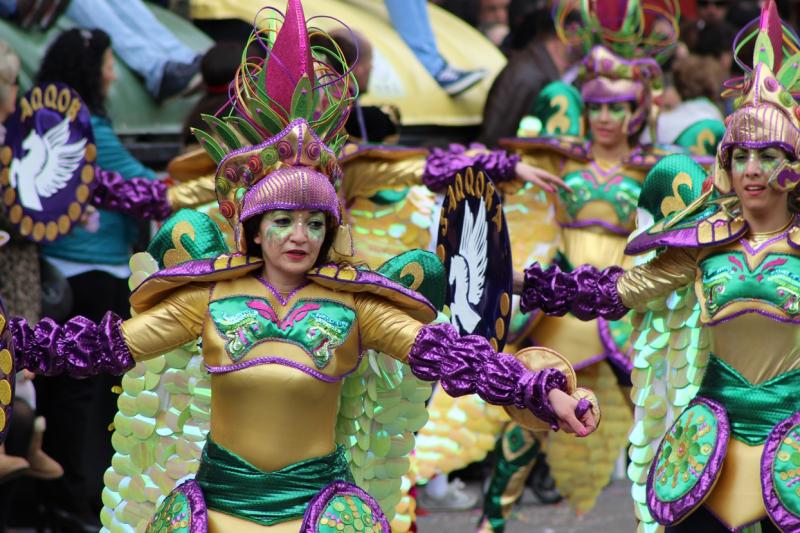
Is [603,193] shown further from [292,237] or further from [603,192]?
[292,237]

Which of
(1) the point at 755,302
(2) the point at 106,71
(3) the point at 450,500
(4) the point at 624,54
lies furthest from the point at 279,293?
(3) the point at 450,500

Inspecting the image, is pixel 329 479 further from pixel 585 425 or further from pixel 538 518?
pixel 538 518

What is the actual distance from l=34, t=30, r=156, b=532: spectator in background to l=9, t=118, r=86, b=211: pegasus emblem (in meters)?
0.46

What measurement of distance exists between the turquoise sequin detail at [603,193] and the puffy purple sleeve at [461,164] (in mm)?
332

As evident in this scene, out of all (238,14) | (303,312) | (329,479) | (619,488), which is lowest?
(619,488)

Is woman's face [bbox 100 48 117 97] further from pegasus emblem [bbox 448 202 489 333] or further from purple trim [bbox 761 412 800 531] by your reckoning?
purple trim [bbox 761 412 800 531]

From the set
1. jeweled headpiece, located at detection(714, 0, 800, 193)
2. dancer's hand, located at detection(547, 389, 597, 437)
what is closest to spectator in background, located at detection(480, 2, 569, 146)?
jeweled headpiece, located at detection(714, 0, 800, 193)

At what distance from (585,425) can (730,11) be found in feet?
30.5

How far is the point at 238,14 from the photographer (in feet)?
31.9

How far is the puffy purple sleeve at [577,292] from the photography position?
5.79 m

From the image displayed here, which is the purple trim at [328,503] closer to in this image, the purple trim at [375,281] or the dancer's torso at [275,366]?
the dancer's torso at [275,366]

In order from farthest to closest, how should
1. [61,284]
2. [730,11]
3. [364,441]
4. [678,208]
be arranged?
[730,11] < [61,284] < [678,208] < [364,441]

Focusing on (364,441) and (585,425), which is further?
(364,441)

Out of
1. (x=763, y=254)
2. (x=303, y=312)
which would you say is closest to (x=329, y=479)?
(x=303, y=312)
